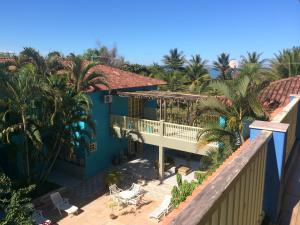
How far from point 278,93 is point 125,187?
10.5 meters

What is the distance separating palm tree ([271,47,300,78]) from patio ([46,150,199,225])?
31.4ft

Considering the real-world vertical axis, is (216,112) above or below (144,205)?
above

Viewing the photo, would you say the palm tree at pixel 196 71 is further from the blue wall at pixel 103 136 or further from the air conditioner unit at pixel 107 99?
the air conditioner unit at pixel 107 99

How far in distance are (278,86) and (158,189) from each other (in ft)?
29.6

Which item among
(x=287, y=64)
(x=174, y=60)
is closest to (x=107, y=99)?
(x=287, y=64)

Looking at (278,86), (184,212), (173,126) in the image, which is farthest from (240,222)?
(173,126)

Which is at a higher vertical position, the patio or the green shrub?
the green shrub

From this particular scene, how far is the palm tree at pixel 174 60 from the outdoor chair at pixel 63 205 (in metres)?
33.7

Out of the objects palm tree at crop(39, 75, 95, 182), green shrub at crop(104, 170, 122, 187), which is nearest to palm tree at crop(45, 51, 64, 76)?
palm tree at crop(39, 75, 95, 182)

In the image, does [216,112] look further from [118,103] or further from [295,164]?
[118,103]

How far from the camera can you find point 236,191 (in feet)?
8.96

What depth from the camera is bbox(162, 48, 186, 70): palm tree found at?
153ft

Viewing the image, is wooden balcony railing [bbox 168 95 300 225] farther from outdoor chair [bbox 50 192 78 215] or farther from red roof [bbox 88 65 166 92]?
red roof [bbox 88 65 166 92]

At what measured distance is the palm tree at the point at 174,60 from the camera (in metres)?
46.5
